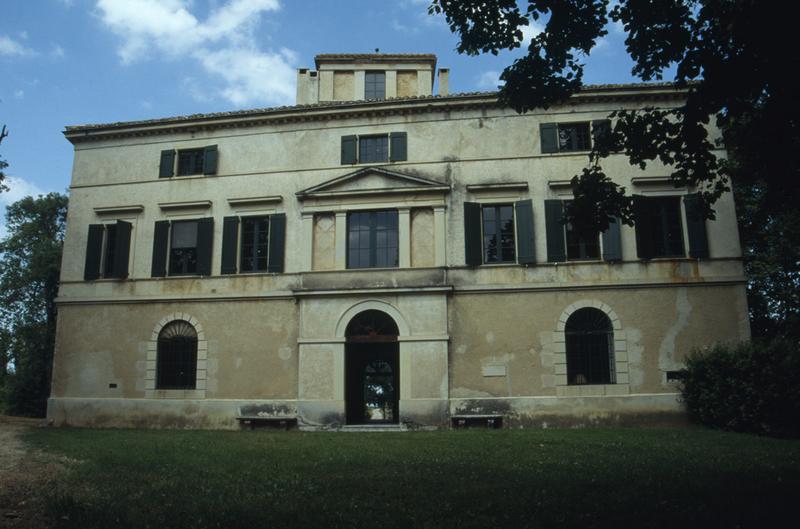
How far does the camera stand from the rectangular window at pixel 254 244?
22516 millimetres

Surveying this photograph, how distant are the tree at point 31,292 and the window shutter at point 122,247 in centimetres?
1251

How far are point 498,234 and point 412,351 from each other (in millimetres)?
4837

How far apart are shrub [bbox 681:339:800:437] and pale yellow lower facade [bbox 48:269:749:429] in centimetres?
161

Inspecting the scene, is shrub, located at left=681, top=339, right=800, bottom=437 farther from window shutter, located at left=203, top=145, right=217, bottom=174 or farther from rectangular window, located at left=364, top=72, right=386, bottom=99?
window shutter, located at left=203, top=145, right=217, bottom=174

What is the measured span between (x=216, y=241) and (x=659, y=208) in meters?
15.2

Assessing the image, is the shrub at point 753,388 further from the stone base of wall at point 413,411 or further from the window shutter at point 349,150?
the window shutter at point 349,150

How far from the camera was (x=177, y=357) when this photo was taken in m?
22.4

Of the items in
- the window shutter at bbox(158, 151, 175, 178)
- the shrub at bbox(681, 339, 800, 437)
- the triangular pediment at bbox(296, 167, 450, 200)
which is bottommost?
the shrub at bbox(681, 339, 800, 437)

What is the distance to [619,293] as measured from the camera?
20344 mm

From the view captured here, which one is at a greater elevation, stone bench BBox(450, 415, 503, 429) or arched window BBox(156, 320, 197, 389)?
arched window BBox(156, 320, 197, 389)

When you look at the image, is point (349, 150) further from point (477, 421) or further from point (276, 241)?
point (477, 421)

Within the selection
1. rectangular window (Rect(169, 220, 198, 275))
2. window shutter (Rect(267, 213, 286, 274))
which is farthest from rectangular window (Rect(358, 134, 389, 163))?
rectangular window (Rect(169, 220, 198, 275))

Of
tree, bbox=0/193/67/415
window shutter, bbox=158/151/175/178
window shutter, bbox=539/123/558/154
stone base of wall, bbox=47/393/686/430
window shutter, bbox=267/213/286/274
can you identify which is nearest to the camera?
stone base of wall, bbox=47/393/686/430

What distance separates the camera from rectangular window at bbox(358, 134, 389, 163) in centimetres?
2264
